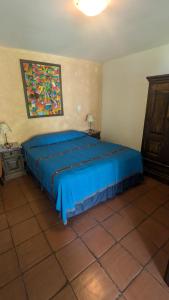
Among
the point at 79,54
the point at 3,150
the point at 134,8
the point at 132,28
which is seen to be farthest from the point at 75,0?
the point at 3,150

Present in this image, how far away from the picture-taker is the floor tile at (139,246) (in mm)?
1440

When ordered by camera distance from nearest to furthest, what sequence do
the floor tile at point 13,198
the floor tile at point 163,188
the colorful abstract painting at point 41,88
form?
the floor tile at point 13,198
the floor tile at point 163,188
the colorful abstract painting at point 41,88

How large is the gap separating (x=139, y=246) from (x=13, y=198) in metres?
1.90

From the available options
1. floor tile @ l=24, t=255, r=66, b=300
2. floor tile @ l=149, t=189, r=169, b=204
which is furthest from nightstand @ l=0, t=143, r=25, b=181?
floor tile @ l=149, t=189, r=169, b=204

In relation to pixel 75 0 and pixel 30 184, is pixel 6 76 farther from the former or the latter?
pixel 30 184

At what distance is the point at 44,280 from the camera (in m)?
1.25

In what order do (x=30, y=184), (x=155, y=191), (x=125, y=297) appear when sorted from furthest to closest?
(x=30, y=184), (x=155, y=191), (x=125, y=297)

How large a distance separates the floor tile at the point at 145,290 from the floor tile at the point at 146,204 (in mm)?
843

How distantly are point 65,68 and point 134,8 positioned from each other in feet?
6.45

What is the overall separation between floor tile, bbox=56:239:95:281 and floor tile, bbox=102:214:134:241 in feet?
1.23

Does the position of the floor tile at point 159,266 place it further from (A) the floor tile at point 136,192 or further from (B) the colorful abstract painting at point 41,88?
(B) the colorful abstract painting at point 41,88

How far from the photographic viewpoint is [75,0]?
1.36 m

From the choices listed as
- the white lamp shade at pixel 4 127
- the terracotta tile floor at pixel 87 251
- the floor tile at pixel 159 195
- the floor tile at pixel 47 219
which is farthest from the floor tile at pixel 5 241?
the floor tile at pixel 159 195

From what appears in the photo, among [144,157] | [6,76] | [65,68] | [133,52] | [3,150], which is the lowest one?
[144,157]
